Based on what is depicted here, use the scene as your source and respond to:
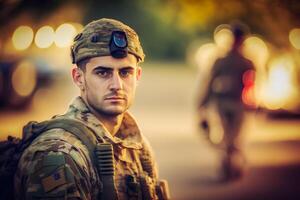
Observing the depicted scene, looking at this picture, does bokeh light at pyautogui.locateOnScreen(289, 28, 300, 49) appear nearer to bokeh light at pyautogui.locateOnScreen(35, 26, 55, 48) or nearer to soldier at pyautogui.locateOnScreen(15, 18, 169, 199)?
soldier at pyautogui.locateOnScreen(15, 18, 169, 199)

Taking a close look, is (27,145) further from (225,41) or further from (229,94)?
(225,41)

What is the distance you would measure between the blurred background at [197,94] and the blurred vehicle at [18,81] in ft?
0.08

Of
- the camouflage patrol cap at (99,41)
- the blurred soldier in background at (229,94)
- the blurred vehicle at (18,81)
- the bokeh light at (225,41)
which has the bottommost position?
the camouflage patrol cap at (99,41)

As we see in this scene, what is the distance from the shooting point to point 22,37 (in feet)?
75.5

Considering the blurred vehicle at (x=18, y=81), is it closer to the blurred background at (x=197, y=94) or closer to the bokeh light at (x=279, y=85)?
the blurred background at (x=197, y=94)

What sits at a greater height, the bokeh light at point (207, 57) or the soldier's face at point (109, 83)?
the bokeh light at point (207, 57)

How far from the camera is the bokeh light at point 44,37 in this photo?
78.9 ft

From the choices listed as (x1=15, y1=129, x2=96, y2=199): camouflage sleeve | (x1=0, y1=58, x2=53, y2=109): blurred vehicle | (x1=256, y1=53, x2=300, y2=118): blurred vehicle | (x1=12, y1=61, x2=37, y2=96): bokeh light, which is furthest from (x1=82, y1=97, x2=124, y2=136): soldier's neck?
(x1=12, y1=61, x2=37, y2=96): bokeh light

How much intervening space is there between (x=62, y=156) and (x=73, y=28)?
26703 mm

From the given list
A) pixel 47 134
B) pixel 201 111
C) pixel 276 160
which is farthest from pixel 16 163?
pixel 276 160

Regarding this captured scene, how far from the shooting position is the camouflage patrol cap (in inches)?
140

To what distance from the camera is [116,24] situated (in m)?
3.72

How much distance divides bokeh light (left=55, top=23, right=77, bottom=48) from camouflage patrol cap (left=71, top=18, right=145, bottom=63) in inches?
843

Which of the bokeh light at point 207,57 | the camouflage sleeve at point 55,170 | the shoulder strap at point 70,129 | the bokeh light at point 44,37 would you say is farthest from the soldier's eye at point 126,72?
the bokeh light at point 44,37
